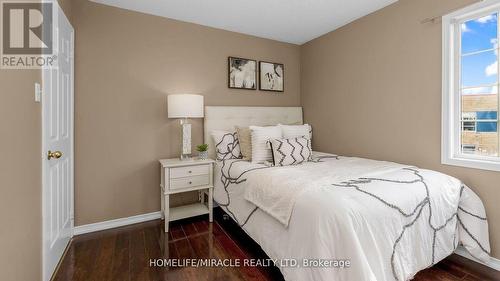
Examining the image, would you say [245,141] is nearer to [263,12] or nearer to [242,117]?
[242,117]

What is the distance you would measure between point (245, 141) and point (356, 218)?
1.69 m

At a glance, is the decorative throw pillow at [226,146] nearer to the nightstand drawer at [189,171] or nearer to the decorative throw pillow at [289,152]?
the nightstand drawer at [189,171]

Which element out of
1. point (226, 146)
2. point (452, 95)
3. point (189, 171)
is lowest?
point (189, 171)

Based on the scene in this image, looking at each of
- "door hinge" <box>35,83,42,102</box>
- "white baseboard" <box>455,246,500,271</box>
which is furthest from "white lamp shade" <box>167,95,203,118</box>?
"white baseboard" <box>455,246,500,271</box>

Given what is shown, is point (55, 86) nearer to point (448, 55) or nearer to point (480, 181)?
point (448, 55)

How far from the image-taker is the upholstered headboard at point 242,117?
3043 millimetres

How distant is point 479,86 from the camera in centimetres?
199

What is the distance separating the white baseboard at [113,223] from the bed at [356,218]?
1130 mm

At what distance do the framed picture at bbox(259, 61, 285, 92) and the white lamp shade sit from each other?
123cm

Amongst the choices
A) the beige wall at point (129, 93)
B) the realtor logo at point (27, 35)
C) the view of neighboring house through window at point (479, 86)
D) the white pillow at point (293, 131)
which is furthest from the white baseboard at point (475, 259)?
the realtor logo at point (27, 35)

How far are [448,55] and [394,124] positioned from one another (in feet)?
2.49

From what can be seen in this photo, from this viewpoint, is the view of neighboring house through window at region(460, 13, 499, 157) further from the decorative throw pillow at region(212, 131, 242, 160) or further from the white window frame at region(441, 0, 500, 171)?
the decorative throw pillow at region(212, 131, 242, 160)

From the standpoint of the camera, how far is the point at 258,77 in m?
3.47

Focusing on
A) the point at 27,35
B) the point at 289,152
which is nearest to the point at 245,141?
the point at 289,152
